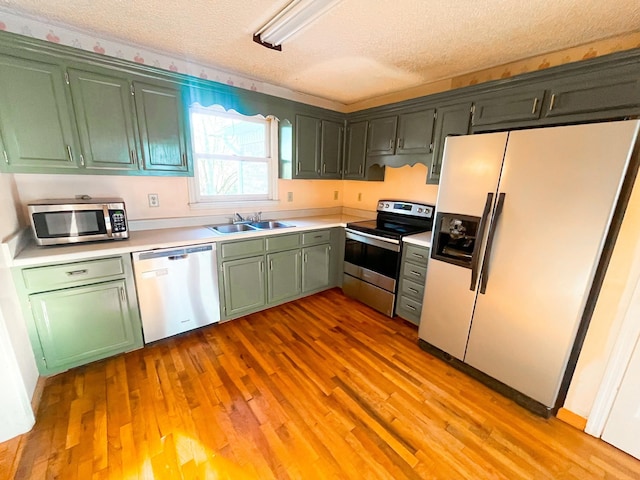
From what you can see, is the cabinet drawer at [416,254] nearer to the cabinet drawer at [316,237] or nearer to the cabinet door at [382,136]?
the cabinet drawer at [316,237]

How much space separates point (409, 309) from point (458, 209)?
1138 millimetres

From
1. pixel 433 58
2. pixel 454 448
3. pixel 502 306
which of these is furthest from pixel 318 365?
pixel 433 58

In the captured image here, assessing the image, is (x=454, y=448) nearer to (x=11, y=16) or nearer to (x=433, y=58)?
(x=433, y=58)

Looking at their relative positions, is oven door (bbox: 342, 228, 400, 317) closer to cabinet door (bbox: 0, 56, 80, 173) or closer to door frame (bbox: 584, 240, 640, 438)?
door frame (bbox: 584, 240, 640, 438)

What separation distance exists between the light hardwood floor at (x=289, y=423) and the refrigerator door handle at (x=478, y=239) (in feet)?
2.64

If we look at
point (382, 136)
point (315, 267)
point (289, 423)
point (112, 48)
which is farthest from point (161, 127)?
point (289, 423)

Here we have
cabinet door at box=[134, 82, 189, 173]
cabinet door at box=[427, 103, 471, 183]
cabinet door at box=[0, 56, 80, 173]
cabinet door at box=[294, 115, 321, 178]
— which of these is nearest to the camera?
cabinet door at box=[0, 56, 80, 173]

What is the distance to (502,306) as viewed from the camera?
180 centimetres

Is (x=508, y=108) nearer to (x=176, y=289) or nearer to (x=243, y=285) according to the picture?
(x=243, y=285)

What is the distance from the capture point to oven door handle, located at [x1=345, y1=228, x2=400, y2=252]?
261cm

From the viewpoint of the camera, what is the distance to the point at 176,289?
7.30 ft

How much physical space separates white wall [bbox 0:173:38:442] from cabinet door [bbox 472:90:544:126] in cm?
336

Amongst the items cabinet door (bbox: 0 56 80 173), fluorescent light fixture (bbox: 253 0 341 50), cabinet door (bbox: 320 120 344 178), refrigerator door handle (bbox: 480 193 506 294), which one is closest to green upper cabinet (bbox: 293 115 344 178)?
cabinet door (bbox: 320 120 344 178)

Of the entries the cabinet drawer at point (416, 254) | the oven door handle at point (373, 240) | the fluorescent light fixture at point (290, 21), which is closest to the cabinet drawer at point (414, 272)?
the cabinet drawer at point (416, 254)
